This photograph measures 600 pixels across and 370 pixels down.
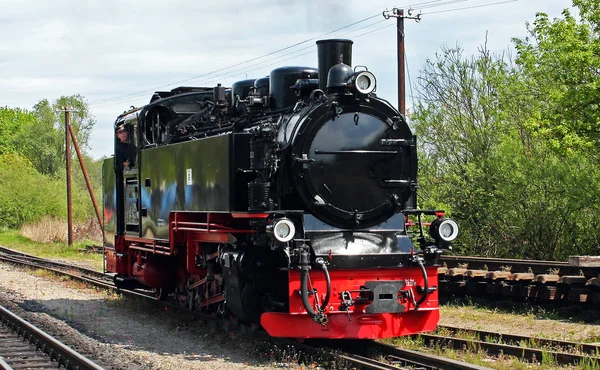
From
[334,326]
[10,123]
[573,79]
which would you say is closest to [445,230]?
[334,326]

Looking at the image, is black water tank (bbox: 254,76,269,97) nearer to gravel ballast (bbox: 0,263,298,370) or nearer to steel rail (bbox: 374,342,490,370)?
gravel ballast (bbox: 0,263,298,370)

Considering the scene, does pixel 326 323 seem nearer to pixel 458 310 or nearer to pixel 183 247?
pixel 183 247

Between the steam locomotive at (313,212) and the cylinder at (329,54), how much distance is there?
0.04ft

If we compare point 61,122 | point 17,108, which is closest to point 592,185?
point 61,122

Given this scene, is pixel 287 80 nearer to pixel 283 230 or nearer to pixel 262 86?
pixel 262 86

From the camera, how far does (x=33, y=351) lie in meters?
9.12

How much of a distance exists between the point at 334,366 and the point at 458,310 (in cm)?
463

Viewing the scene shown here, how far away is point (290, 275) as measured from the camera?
789cm

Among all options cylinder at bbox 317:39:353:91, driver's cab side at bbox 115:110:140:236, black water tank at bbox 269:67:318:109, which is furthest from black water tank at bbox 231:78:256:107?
driver's cab side at bbox 115:110:140:236

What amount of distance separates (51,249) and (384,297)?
77.9 feet

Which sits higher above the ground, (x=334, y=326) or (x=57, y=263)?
(x=334, y=326)

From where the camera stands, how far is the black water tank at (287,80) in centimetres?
944

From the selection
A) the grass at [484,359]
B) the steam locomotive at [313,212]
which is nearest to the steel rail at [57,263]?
the steam locomotive at [313,212]

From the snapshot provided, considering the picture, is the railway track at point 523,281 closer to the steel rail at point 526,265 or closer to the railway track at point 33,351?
the steel rail at point 526,265
